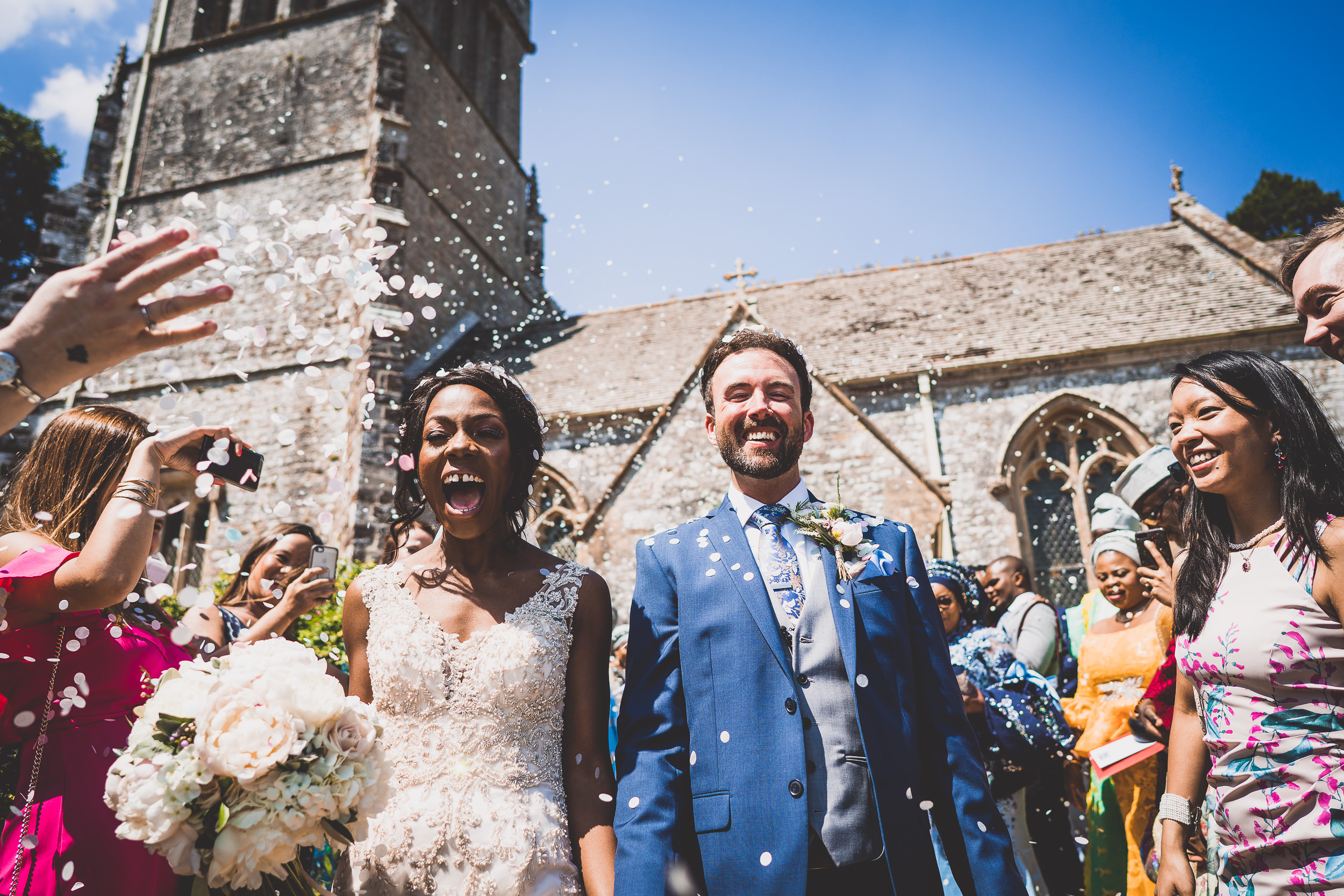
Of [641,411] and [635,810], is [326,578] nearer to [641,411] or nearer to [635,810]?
[635,810]

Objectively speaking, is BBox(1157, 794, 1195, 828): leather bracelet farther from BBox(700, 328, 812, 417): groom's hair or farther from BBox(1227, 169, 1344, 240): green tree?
BBox(1227, 169, 1344, 240): green tree

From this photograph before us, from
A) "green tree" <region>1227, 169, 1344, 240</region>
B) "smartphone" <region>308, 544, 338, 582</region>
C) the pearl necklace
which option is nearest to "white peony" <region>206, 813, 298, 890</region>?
"smartphone" <region>308, 544, 338, 582</region>

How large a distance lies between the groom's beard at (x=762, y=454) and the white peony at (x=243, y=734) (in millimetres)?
1458

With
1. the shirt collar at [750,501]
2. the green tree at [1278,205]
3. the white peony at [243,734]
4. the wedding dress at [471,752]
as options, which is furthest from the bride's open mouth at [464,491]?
the green tree at [1278,205]

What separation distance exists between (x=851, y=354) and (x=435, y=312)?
986 cm

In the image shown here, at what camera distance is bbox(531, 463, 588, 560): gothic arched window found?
14492mm

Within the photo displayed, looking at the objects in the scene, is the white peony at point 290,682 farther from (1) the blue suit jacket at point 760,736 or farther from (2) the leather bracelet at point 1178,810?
(2) the leather bracelet at point 1178,810

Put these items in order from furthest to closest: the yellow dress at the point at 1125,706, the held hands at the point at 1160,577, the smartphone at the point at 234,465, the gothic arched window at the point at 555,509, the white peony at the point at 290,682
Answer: the gothic arched window at the point at 555,509, the yellow dress at the point at 1125,706, the held hands at the point at 1160,577, the smartphone at the point at 234,465, the white peony at the point at 290,682

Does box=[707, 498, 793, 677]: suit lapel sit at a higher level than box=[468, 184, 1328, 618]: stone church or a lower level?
lower

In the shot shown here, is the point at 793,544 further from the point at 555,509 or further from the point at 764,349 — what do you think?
the point at 555,509

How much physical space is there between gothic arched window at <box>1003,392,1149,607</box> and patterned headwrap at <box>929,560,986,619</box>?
Answer: 9370mm

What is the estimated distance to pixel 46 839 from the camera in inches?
84.7

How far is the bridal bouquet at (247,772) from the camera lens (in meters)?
1.69

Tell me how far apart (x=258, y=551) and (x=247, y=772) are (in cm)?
316
